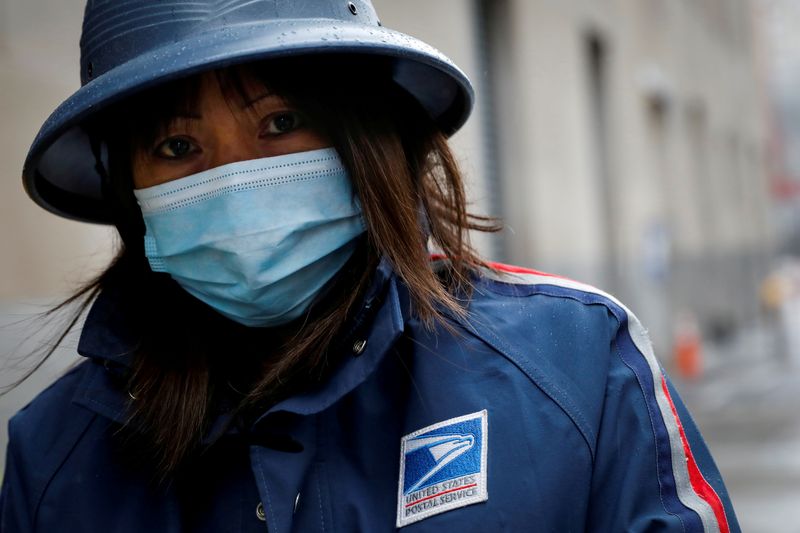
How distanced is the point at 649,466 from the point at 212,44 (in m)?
0.96

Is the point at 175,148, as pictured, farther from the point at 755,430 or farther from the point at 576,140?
the point at 576,140

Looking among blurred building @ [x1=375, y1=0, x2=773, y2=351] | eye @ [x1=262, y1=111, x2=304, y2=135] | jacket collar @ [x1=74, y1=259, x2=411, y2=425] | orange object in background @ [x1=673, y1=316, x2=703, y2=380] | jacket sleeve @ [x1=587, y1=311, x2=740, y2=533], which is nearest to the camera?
jacket sleeve @ [x1=587, y1=311, x2=740, y2=533]

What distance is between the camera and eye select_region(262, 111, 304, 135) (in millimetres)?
1762

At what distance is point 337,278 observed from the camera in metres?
1.80

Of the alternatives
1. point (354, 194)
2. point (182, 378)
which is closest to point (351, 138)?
point (354, 194)

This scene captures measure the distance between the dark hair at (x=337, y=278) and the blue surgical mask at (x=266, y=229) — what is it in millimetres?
48

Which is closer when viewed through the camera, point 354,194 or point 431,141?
point 354,194

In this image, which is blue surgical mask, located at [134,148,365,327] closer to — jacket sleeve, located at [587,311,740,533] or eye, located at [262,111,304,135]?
eye, located at [262,111,304,135]

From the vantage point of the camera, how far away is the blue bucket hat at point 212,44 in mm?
1574

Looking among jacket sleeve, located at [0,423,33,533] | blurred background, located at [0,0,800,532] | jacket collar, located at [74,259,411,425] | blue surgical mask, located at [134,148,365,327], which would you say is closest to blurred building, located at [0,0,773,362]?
blurred background, located at [0,0,800,532]

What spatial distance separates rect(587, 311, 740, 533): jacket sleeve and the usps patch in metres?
0.18

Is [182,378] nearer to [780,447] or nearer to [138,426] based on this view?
[138,426]

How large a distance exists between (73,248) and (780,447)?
614 cm

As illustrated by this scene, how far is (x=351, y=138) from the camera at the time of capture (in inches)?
68.5
